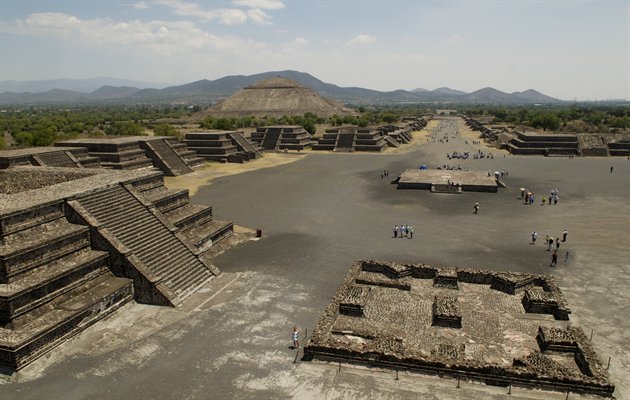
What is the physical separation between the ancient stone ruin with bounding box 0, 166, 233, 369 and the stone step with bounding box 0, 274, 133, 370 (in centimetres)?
4

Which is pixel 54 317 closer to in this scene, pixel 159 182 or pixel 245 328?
pixel 245 328

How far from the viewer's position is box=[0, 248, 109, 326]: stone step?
622 inches

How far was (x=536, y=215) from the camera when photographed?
1451 inches

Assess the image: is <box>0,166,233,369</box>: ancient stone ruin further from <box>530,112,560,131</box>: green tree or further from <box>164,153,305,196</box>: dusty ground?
<box>530,112,560,131</box>: green tree

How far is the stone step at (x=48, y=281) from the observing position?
51.9 ft

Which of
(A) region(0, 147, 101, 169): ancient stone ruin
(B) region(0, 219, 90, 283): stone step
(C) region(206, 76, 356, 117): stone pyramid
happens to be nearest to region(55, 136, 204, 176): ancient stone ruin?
(A) region(0, 147, 101, 169): ancient stone ruin

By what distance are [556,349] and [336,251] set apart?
45.5 ft

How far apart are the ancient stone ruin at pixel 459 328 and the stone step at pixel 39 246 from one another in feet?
39.0

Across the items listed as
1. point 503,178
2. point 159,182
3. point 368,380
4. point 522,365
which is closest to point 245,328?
point 368,380

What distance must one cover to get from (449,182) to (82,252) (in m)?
38.5

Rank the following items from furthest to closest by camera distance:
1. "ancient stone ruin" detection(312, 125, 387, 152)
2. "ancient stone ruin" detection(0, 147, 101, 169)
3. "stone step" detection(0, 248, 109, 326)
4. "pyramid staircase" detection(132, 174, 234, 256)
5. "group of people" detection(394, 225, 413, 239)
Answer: "ancient stone ruin" detection(312, 125, 387, 152), "ancient stone ruin" detection(0, 147, 101, 169), "group of people" detection(394, 225, 413, 239), "pyramid staircase" detection(132, 174, 234, 256), "stone step" detection(0, 248, 109, 326)

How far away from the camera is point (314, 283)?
2241 centimetres

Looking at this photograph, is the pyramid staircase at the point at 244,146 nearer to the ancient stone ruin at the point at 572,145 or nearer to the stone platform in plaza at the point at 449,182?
the stone platform in plaza at the point at 449,182

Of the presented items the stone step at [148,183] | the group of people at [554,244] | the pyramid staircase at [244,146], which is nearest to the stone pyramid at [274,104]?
the pyramid staircase at [244,146]
